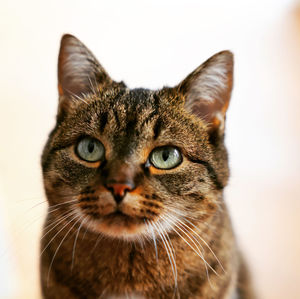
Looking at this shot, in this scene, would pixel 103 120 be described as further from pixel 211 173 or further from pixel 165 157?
pixel 211 173

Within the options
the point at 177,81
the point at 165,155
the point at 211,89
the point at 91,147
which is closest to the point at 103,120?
the point at 91,147

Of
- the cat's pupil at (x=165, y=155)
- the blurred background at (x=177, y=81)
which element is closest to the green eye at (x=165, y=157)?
the cat's pupil at (x=165, y=155)

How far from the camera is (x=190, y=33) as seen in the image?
3.83 ft

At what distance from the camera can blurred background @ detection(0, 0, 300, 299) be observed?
117cm

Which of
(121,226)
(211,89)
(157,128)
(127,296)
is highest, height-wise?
(211,89)

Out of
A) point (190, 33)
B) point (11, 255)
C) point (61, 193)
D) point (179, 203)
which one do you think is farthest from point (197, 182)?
point (11, 255)

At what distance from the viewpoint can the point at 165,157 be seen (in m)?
0.90

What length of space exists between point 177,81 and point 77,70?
14.6 inches

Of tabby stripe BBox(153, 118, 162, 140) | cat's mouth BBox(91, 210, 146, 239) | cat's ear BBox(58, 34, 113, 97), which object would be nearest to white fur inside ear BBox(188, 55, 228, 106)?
tabby stripe BBox(153, 118, 162, 140)

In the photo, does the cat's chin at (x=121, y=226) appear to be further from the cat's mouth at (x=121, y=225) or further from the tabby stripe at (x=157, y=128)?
the tabby stripe at (x=157, y=128)

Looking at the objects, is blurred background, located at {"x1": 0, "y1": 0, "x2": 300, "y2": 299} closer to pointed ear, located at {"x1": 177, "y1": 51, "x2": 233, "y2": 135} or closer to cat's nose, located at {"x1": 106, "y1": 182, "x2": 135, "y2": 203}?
pointed ear, located at {"x1": 177, "y1": 51, "x2": 233, "y2": 135}

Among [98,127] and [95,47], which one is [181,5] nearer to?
[95,47]

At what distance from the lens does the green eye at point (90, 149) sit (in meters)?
Answer: 0.90

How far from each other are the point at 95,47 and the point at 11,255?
2.71ft
